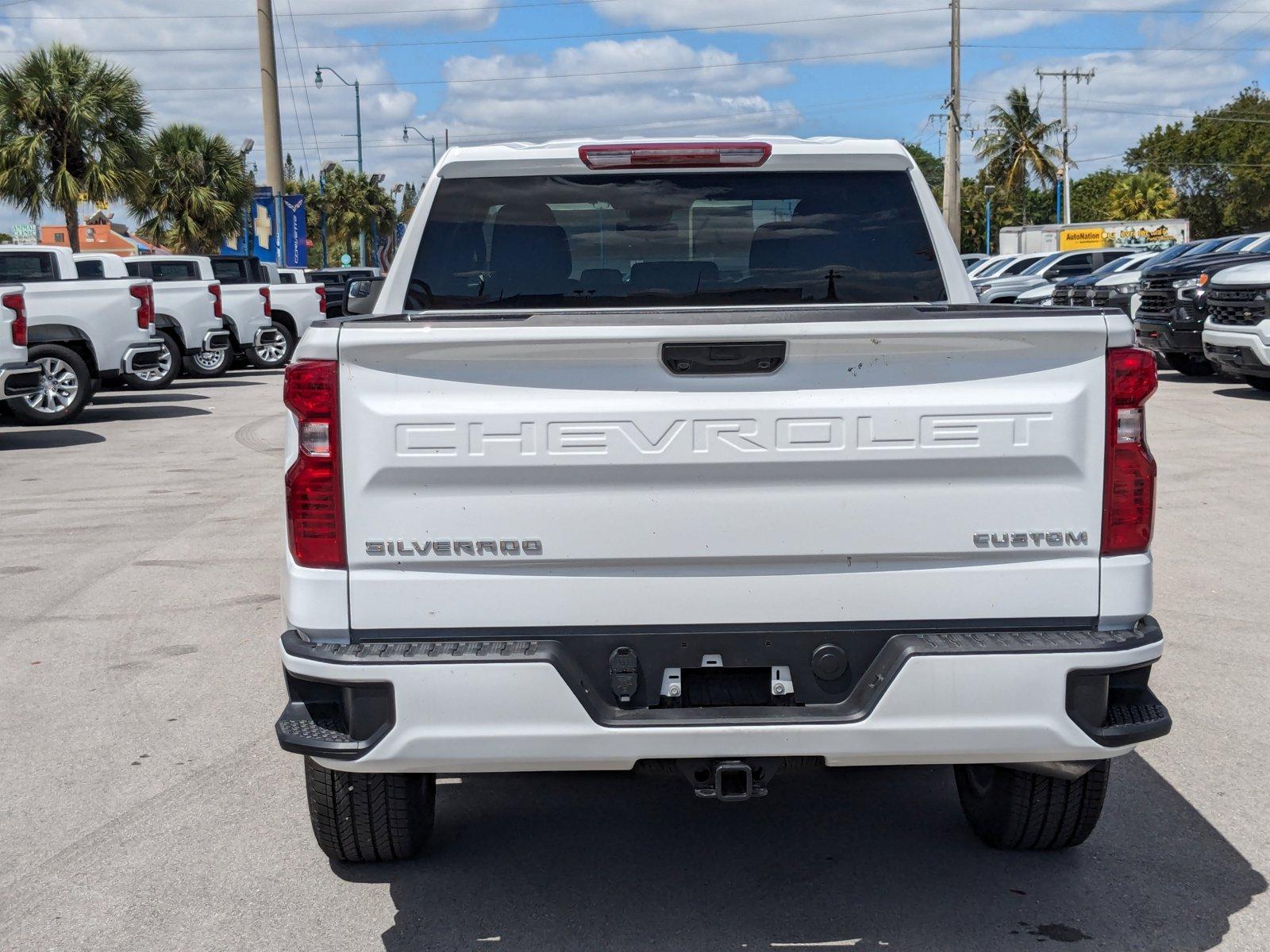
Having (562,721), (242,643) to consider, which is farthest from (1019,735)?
(242,643)

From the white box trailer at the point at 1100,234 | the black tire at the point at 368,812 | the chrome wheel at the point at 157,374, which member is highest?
the white box trailer at the point at 1100,234

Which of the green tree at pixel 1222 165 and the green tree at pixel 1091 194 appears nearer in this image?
the green tree at pixel 1222 165

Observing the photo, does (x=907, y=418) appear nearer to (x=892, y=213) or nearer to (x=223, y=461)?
(x=892, y=213)

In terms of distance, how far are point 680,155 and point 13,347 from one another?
37.6ft

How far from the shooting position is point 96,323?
16.4m

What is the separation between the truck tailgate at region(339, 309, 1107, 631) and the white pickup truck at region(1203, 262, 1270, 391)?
513 inches

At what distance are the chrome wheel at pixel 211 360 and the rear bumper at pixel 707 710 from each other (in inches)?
856

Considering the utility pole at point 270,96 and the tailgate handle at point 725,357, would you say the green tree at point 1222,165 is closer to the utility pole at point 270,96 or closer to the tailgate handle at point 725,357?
the utility pole at point 270,96

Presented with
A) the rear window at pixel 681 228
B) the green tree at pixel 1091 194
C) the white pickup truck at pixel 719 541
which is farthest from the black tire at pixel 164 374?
the green tree at pixel 1091 194

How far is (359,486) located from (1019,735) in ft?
5.23

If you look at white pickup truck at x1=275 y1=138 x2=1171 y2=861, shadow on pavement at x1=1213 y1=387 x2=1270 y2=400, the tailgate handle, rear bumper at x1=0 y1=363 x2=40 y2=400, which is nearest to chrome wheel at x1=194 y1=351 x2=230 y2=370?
rear bumper at x1=0 y1=363 x2=40 y2=400

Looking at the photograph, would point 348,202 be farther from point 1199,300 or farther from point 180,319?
point 1199,300

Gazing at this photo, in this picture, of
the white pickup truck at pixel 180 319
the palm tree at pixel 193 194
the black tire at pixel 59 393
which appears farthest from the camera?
the palm tree at pixel 193 194

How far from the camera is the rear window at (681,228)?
15.1 feet
